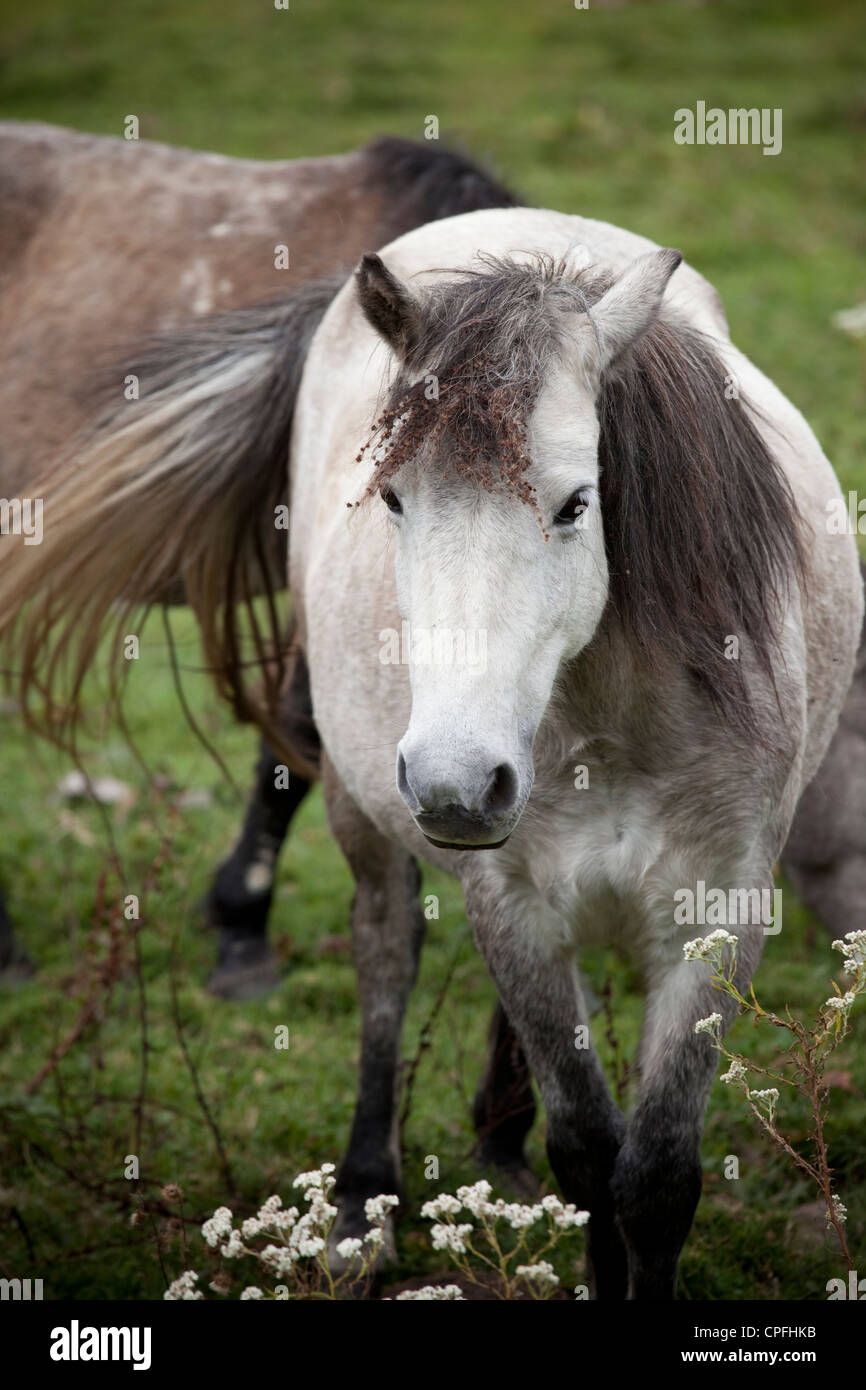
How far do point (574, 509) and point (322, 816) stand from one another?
472 cm

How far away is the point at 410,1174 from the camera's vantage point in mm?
4418

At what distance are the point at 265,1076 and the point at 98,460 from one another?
2213 millimetres

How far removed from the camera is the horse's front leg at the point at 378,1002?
423 centimetres

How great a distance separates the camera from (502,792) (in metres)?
2.38

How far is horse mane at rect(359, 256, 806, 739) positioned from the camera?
249 cm

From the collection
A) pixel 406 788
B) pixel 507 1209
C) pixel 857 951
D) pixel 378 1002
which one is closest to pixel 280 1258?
pixel 507 1209

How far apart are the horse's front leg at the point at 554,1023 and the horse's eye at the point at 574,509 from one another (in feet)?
3.18

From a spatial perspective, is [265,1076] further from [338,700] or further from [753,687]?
[753,687]

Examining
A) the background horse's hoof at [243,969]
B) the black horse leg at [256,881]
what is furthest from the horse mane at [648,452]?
the background horse's hoof at [243,969]

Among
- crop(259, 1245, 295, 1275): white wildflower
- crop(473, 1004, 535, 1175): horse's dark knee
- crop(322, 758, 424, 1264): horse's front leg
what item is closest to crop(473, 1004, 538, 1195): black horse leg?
crop(473, 1004, 535, 1175): horse's dark knee

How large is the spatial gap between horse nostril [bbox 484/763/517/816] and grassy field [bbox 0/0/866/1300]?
1881 millimetres
